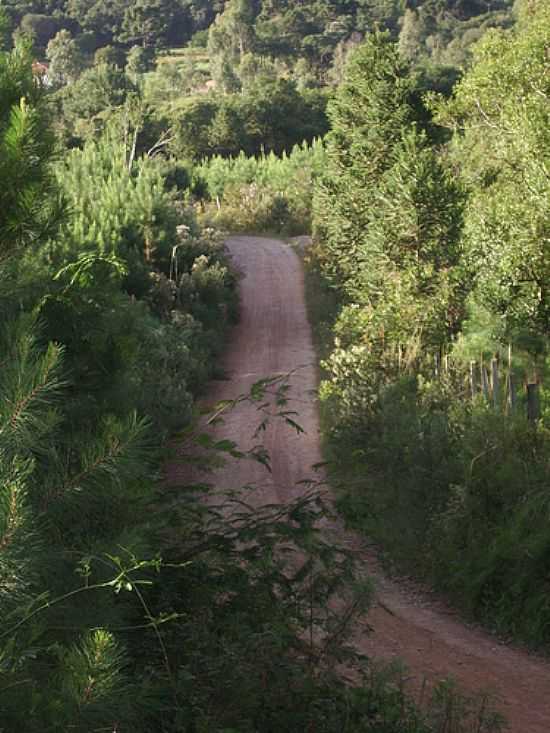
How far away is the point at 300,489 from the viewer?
1198cm

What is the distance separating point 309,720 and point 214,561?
3.00 ft

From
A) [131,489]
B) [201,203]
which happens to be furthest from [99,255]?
[201,203]

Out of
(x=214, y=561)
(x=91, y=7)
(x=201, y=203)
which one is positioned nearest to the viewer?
(x=214, y=561)

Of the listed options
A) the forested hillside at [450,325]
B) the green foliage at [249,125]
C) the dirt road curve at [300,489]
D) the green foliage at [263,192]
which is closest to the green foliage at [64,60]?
the green foliage at [249,125]

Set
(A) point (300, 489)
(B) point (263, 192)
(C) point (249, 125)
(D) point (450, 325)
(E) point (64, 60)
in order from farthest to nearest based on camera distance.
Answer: (E) point (64, 60) < (C) point (249, 125) < (B) point (263, 192) < (D) point (450, 325) < (A) point (300, 489)

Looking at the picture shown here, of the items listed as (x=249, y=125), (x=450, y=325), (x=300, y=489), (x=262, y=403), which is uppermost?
(x=450, y=325)

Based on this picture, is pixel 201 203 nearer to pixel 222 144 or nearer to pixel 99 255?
pixel 222 144

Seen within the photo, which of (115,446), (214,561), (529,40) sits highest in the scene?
(529,40)

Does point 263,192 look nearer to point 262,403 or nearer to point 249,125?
point 249,125

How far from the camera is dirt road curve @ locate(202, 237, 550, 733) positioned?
7.45 metres

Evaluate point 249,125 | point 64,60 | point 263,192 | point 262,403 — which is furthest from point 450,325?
point 64,60

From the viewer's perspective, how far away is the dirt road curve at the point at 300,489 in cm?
745

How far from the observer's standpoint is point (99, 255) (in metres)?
4.43

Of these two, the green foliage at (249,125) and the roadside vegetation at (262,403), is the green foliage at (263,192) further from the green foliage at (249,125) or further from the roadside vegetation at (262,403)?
the roadside vegetation at (262,403)
